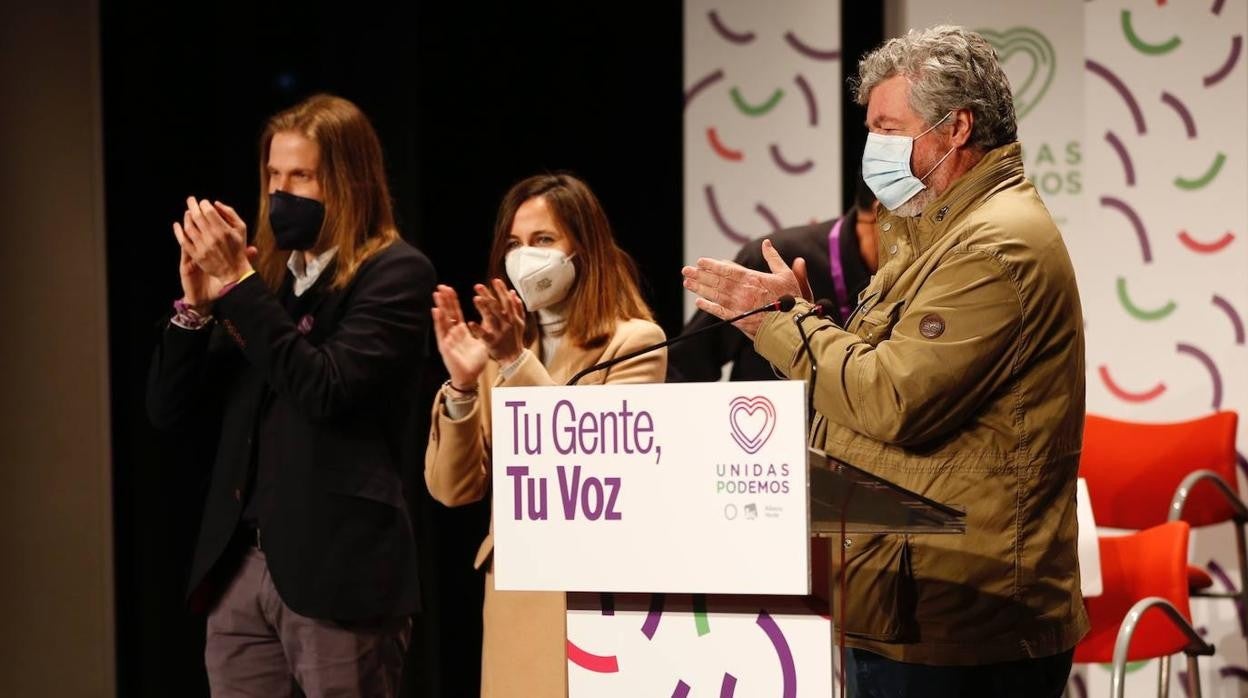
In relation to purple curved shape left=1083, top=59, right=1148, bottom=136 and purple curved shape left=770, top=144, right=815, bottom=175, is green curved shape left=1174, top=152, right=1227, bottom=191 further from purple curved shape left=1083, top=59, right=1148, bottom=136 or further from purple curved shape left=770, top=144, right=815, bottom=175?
purple curved shape left=770, top=144, right=815, bottom=175

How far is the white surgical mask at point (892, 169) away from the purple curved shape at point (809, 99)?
2633mm

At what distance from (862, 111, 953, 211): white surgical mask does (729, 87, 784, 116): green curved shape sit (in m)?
2.68

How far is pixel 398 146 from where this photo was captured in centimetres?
479

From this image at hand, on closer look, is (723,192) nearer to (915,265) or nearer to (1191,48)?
(1191,48)

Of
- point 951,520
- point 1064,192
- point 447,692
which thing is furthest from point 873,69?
point 447,692

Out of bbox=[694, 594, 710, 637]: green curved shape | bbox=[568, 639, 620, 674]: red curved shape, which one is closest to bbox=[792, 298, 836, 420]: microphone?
bbox=[694, 594, 710, 637]: green curved shape

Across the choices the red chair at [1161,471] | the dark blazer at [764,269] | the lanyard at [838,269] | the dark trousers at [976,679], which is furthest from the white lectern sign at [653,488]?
the red chair at [1161,471]

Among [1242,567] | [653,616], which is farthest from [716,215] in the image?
[653,616]

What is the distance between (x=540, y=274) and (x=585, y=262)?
0.11m

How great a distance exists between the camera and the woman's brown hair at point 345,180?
2895 mm

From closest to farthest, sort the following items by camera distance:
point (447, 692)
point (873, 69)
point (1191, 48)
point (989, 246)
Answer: point (989, 246)
point (873, 69)
point (1191, 48)
point (447, 692)

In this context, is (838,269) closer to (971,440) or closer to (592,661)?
(971,440)

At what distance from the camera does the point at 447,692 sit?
490cm

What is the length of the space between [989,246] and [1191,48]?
2.83 metres
